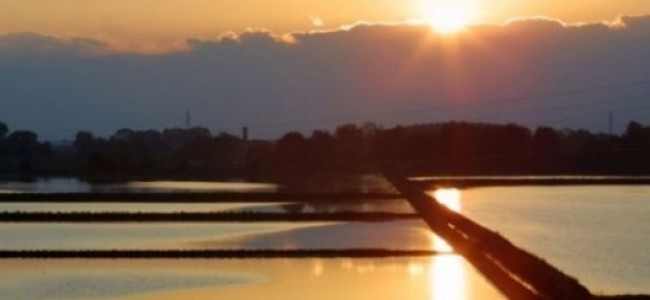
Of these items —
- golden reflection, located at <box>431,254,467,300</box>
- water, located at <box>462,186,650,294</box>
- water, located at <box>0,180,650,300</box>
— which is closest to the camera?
golden reflection, located at <box>431,254,467,300</box>

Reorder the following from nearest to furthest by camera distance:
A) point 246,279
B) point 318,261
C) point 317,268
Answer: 1. point 246,279
2. point 317,268
3. point 318,261

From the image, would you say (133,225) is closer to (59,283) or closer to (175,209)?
(175,209)

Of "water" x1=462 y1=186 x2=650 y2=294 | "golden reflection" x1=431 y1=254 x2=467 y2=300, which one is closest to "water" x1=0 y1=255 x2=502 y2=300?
"golden reflection" x1=431 y1=254 x2=467 y2=300

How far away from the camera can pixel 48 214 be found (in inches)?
852

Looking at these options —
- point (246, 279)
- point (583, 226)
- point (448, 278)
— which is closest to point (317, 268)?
point (246, 279)

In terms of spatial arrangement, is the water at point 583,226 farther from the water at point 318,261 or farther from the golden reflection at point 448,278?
the golden reflection at point 448,278

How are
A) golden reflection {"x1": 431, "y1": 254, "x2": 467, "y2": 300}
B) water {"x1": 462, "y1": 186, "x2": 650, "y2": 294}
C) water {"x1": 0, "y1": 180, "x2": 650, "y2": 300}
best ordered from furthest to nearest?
water {"x1": 462, "y1": 186, "x2": 650, "y2": 294} → water {"x1": 0, "y1": 180, "x2": 650, "y2": 300} → golden reflection {"x1": 431, "y1": 254, "x2": 467, "y2": 300}

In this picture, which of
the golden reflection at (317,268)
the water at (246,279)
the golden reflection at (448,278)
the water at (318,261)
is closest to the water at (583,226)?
the water at (318,261)

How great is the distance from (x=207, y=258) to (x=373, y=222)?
6.39m

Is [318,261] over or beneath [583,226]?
beneath

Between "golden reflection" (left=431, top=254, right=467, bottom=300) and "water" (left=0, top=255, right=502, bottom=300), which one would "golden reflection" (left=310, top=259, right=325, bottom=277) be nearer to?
"water" (left=0, top=255, right=502, bottom=300)

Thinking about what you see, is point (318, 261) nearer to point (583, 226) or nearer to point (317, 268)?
point (317, 268)

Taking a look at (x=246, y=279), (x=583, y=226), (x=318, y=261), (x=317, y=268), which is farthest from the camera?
(x=583, y=226)

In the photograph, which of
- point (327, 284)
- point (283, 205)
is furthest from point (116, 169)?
point (327, 284)
